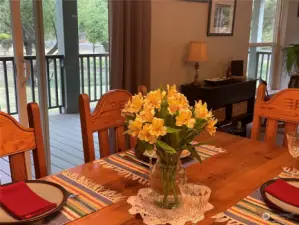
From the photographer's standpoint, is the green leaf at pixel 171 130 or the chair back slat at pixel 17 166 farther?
the chair back slat at pixel 17 166

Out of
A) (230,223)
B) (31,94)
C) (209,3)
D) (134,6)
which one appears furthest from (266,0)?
(230,223)

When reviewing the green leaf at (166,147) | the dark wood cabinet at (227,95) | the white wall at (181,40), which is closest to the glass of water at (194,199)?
the green leaf at (166,147)

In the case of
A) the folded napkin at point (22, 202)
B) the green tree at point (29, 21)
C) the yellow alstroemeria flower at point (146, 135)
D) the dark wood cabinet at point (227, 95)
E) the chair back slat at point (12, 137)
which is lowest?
the dark wood cabinet at point (227, 95)

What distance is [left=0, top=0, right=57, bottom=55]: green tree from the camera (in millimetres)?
2457

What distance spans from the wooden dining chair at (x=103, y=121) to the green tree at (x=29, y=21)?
1207 millimetres

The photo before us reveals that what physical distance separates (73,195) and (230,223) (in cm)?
55

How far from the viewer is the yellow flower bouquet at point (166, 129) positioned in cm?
98

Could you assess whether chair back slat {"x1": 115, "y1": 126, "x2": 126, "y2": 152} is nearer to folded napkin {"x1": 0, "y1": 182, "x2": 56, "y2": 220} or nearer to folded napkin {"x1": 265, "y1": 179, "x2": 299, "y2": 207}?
folded napkin {"x1": 0, "y1": 182, "x2": 56, "y2": 220}

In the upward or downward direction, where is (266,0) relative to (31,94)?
upward

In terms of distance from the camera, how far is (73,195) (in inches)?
47.0

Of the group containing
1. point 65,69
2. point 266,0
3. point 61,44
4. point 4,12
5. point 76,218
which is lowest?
point 76,218

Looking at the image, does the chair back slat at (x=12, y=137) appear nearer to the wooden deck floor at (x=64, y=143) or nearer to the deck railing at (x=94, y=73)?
the wooden deck floor at (x=64, y=143)

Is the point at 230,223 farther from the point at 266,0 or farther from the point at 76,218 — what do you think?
the point at 266,0

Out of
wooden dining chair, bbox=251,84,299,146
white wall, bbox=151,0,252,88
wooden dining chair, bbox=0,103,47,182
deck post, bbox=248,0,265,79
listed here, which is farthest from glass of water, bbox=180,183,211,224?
deck post, bbox=248,0,265,79
